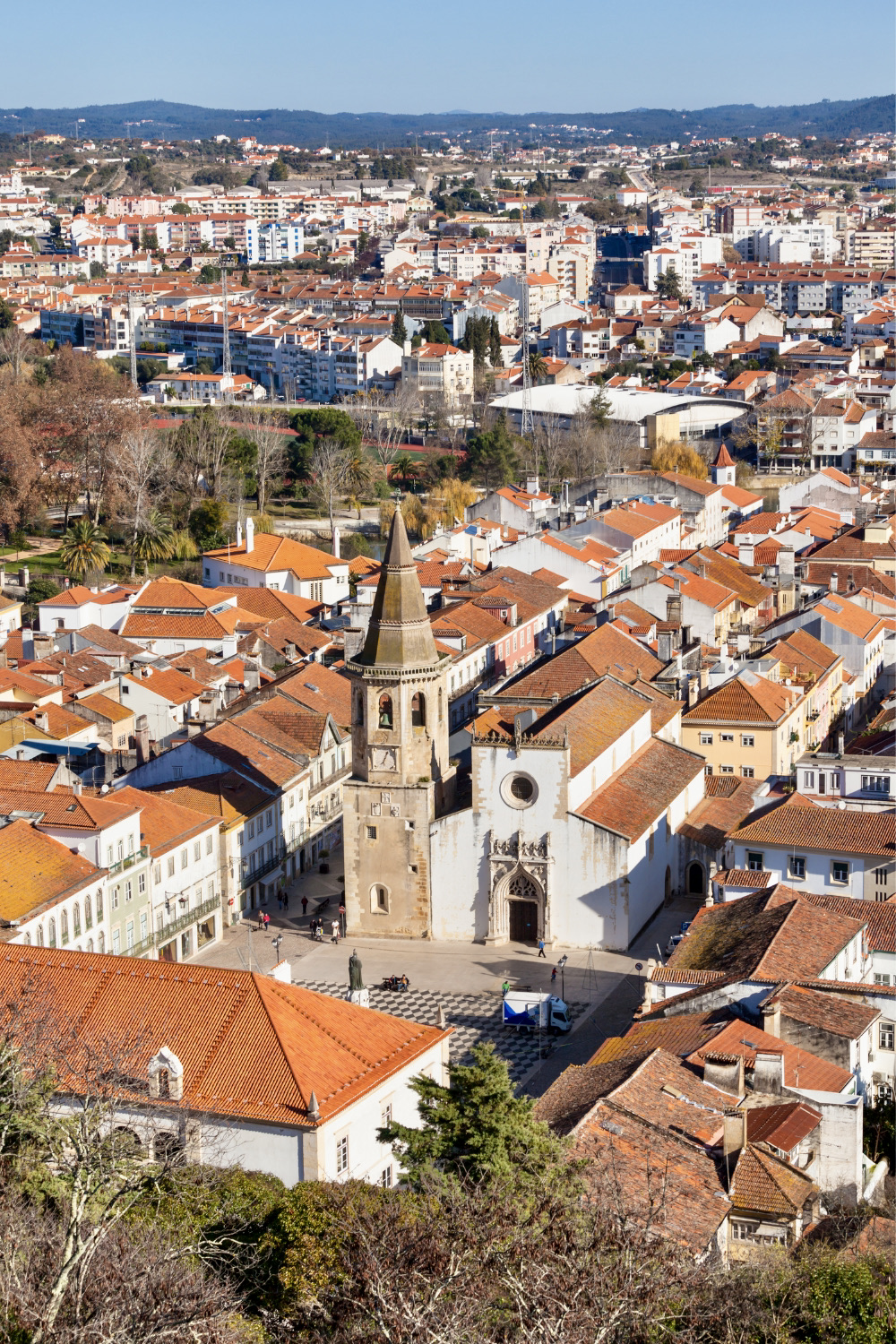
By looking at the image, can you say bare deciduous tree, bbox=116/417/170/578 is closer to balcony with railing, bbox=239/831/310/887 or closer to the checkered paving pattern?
balcony with railing, bbox=239/831/310/887

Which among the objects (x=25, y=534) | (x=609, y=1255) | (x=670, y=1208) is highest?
(x=609, y=1255)

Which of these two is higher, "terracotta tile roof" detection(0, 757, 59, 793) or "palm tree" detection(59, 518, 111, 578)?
"terracotta tile roof" detection(0, 757, 59, 793)

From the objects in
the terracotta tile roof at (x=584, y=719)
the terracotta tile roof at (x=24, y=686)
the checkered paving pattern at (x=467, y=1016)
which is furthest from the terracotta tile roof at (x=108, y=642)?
the checkered paving pattern at (x=467, y=1016)

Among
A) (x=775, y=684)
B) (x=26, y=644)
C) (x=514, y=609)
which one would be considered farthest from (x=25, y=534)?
(x=775, y=684)

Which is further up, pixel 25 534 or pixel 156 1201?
pixel 156 1201

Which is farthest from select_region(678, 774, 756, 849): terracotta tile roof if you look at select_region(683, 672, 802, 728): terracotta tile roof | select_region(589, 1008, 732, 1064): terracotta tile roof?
select_region(589, 1008, 732, 1064): terracotta tile roof

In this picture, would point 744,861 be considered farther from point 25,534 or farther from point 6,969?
point 25,534

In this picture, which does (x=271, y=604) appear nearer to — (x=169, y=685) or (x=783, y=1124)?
(x=169, y=685)
